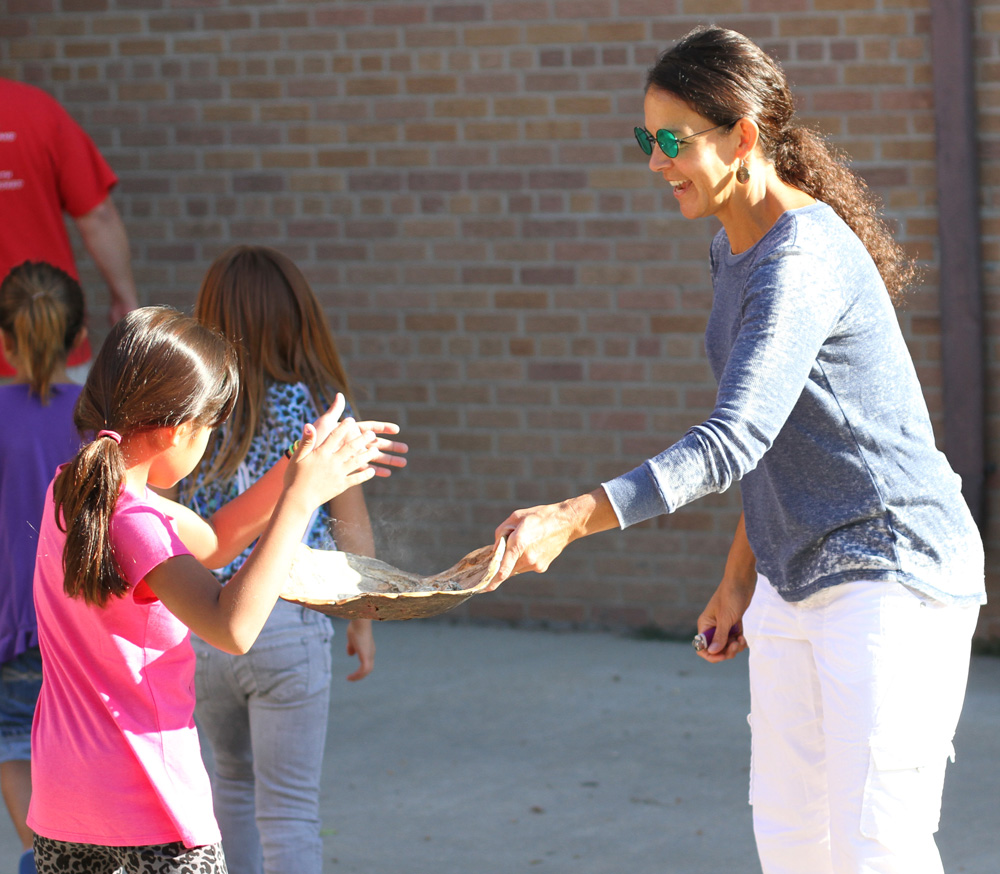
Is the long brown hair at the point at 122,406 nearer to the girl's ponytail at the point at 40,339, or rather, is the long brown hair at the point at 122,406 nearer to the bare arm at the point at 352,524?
the bare arm at the point at 352,524

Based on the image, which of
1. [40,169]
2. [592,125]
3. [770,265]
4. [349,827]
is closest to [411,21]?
[592,125]

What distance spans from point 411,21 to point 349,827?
3.48 m

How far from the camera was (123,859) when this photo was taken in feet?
7.08

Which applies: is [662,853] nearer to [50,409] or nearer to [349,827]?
[349,827]

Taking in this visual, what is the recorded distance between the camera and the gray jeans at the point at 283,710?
286cm

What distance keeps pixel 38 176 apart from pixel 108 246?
35cm

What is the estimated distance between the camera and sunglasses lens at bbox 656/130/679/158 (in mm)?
2416

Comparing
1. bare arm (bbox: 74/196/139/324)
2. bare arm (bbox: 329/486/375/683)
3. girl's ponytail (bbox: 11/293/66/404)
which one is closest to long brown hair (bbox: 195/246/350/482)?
bare arm (bbox: 329/486/375/683)

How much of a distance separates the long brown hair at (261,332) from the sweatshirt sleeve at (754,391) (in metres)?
1.01

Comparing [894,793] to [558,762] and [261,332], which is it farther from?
[558,762]

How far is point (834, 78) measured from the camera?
529 centimetres

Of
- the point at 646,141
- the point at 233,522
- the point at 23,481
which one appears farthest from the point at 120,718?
the point at 646,141

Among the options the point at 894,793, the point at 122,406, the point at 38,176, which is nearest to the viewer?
the point at 122,406

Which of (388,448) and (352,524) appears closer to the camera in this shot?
(388,448)
